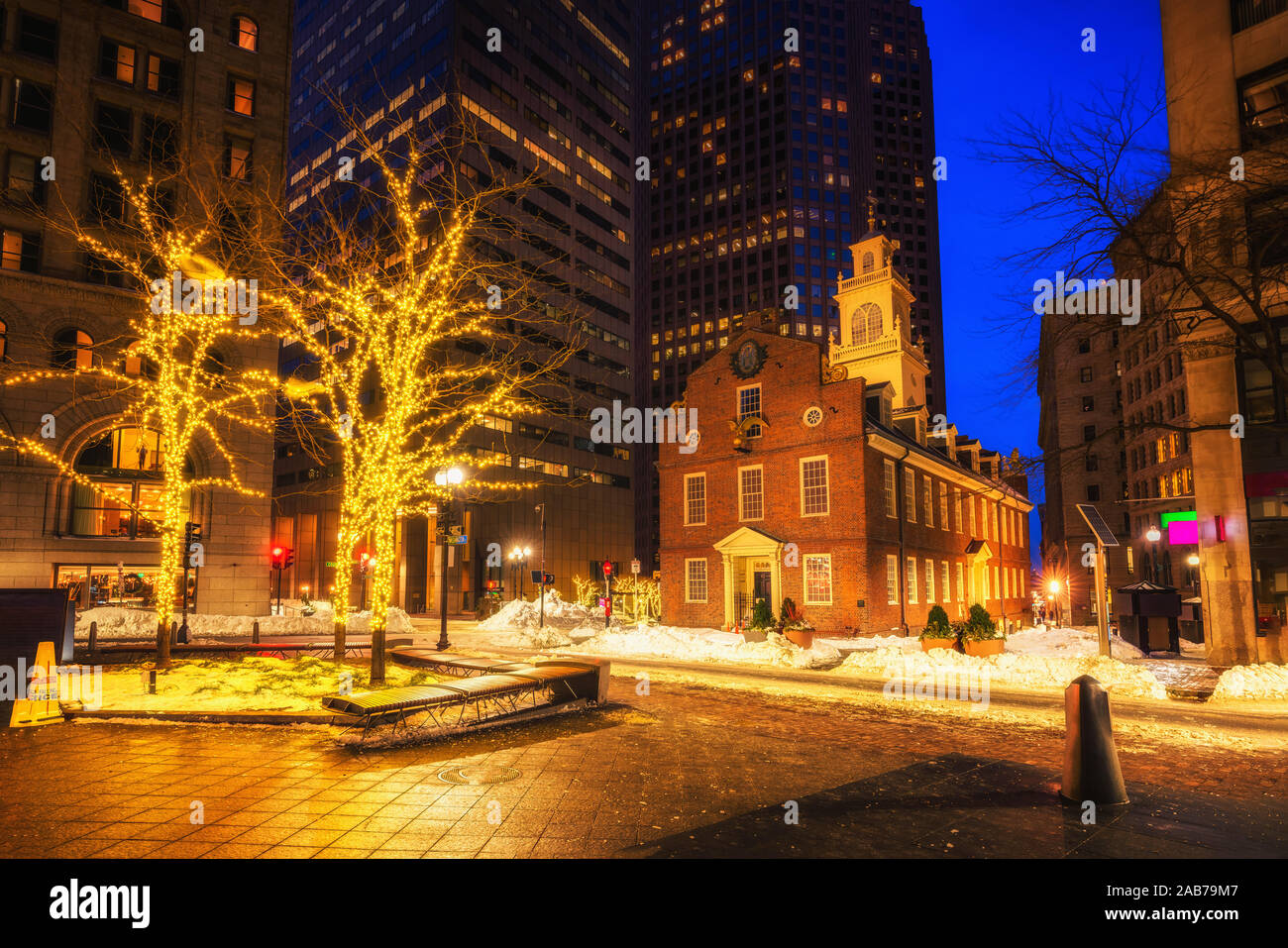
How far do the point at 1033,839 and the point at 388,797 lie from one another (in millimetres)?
5813

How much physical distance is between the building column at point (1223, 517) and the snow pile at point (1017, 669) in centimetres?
443

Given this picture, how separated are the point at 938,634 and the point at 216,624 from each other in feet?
94.7

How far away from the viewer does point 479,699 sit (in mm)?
10391

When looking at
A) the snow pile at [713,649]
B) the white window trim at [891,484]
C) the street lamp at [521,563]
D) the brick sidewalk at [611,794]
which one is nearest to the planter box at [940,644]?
the snow pile at [713,649]

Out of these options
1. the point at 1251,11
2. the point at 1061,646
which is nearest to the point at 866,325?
the point at 1061,646

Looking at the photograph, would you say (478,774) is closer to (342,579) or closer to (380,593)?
(380,593)

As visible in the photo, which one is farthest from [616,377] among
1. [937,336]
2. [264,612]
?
[937,336]

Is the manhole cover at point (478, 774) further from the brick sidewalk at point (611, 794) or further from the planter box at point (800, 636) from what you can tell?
the planter box at point (800, 636)

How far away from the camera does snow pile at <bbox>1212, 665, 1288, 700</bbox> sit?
13.3 meters

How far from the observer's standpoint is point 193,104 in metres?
32.4

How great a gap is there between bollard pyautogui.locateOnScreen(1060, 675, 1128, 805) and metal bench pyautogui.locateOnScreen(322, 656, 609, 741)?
7300mm

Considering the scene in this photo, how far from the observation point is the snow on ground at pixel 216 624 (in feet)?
85.0
